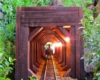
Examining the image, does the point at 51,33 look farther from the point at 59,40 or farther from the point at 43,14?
the point at 43,14

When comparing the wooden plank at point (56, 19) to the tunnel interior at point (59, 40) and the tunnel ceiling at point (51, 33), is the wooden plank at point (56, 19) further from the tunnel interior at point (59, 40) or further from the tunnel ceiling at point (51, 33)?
the tunnel ceiling at point (51, 33)

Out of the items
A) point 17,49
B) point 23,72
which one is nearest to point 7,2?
point 17,49

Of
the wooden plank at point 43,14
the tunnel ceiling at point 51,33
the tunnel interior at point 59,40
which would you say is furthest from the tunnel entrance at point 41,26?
the tunnel ceiling at point 51,33

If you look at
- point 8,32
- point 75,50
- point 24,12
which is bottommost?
point 75,50

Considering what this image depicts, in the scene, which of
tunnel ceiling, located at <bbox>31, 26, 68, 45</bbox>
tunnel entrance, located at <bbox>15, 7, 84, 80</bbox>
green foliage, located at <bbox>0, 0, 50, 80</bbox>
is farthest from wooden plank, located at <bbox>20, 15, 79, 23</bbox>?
green foliage, located at <bbox>0, 0, 50, 80</bbox>

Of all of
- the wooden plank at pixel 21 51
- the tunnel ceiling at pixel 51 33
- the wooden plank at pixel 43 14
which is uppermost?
the wooden plank at pixel 43 14

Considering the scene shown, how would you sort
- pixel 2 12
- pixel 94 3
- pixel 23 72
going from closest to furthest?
pixel 23 72 → pixel 2 12 → pixel 94 3

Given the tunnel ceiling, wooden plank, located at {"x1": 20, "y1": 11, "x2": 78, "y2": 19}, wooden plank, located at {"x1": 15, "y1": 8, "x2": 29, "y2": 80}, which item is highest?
wooden plank, located at {"x1": 20, "y1": 11, "x2": 78, "y2": 19}

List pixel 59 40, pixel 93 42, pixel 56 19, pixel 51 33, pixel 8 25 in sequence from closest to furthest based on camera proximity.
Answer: pixel 93 42, pixel 56 19, pixel 8 25, pixel 59 40, pixel 51 33

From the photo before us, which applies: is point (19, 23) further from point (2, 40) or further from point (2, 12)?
point (2, 12)

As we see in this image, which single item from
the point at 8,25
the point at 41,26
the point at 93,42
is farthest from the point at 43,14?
the point at 93,42

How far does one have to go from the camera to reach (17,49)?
6.41 meters

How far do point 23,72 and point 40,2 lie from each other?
4721 mm

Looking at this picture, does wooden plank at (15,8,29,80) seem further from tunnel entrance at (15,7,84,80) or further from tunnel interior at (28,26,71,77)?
tunnel interior at (28,26,71,77)
